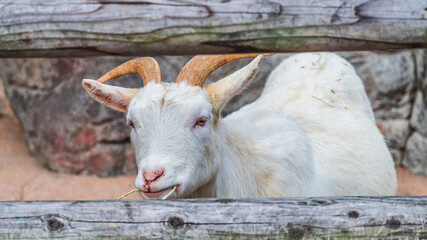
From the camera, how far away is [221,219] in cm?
184

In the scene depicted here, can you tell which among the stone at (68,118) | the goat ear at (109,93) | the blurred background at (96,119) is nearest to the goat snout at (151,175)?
the goat ear at (109,93)

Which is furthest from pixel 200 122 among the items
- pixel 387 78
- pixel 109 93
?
pixel 387 78

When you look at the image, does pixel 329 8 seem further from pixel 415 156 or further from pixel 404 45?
pixel 415 156

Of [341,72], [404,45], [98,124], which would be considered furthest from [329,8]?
[98,124]

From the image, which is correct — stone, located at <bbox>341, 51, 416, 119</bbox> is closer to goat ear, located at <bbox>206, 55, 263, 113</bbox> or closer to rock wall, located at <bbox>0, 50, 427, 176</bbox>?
rock wall, located at <bbox>0, 50, 427, 176</bbox>

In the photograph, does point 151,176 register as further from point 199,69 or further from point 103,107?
point 103,107

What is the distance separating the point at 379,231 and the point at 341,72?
112 inches

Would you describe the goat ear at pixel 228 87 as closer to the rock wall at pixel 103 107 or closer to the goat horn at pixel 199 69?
the goat horn at pixel 199 69

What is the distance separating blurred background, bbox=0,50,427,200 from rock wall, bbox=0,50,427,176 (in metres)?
0.01

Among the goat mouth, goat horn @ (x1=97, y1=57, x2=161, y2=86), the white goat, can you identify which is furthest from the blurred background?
the goat mouth

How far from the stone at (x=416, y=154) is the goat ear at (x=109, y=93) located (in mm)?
4795

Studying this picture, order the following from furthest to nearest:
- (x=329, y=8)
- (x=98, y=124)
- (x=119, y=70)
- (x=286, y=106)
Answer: (x=98, y=124)
(x=286, y=106)
(x=119, y=70)
(x=329, y=8)

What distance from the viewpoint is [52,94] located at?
21.3 feet

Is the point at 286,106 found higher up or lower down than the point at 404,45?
lower down
